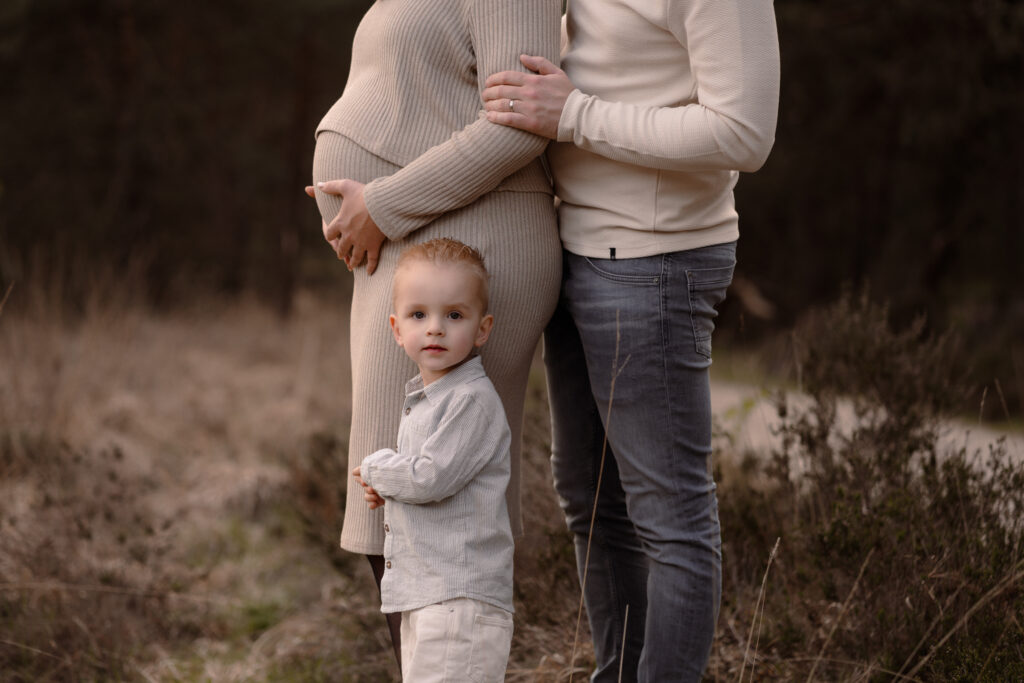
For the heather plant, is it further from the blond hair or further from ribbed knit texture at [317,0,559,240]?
ribbed knit texture at [317,0,559,240]

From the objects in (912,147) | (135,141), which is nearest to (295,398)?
(135,141)

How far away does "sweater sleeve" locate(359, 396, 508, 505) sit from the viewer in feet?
5.68

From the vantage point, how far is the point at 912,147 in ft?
43.9

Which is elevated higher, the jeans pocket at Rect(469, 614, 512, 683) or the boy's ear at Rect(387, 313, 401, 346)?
the boy's ear at Rect(387, 313, 401, 346)

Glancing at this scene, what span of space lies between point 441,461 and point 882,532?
139cm

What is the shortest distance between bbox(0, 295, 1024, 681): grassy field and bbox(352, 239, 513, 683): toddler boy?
1.21 ft

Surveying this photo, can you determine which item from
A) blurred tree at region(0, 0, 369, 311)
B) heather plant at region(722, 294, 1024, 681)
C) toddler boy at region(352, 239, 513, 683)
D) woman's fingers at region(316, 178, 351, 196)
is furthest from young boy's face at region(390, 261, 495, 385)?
blurred tree at region(0, 0, 369, 311)

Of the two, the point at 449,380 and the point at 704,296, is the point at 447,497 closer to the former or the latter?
the point at 449,380

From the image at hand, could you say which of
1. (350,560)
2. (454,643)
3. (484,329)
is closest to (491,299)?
(484,329)

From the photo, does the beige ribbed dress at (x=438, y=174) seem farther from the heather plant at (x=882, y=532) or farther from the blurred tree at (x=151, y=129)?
the blurred tree at (x=151, y=129)

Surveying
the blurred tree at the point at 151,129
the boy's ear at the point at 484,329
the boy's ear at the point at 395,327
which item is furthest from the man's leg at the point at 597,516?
the blurred tree at the point at 151,129

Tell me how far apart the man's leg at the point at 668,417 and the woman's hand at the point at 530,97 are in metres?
0.30

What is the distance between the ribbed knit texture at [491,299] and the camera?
1877 mm

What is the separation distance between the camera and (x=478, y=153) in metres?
1.80
